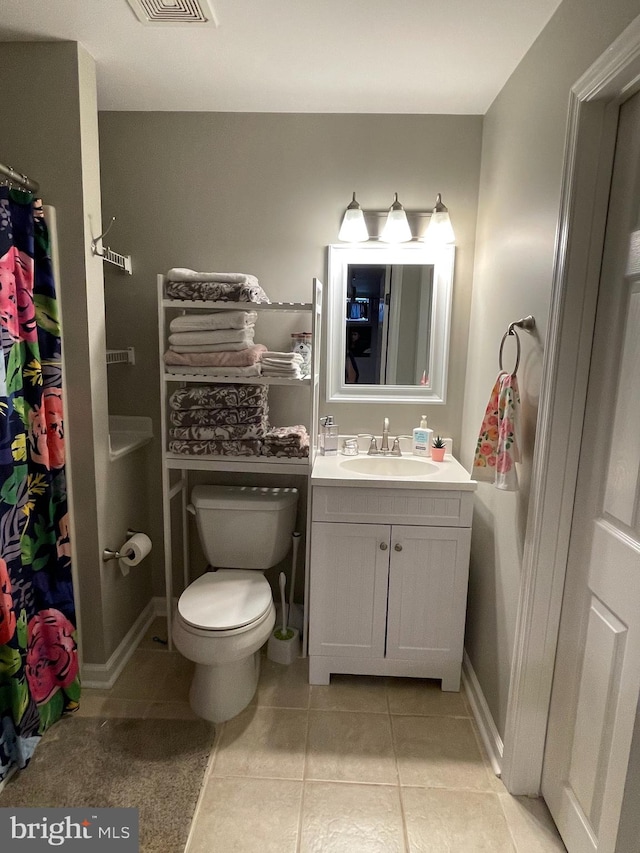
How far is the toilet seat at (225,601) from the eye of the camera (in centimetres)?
176

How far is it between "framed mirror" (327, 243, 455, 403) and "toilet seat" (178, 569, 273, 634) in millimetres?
910

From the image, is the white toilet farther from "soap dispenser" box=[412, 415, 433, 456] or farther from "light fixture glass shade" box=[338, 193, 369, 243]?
"light fixture glass shade" box=[338, 193, 369, 243]

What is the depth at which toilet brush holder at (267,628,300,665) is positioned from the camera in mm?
2174

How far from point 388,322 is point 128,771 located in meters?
1.96

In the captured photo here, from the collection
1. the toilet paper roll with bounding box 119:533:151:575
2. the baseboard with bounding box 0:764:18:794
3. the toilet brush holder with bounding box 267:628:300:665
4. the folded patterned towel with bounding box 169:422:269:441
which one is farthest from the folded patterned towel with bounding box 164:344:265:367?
the baseboard with bounding box 0:764:18:794

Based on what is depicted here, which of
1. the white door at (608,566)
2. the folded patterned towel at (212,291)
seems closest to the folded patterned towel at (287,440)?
the folded patterned towel at (212,291)

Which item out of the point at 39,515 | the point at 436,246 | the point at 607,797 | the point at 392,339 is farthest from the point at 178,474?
the point at 607,797

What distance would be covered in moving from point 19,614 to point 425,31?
2271mm

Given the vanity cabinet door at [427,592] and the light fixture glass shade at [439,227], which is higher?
the light fixture glass shade at [439,227]

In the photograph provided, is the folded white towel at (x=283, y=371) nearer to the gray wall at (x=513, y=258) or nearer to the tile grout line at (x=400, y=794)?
the gray wall at (x=513, y=258)

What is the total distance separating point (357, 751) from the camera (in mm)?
1730

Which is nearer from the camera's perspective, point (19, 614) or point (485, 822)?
point (485, 822)

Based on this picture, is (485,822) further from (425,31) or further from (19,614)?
(425,31)

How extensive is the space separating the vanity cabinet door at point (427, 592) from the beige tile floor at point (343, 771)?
217mm
